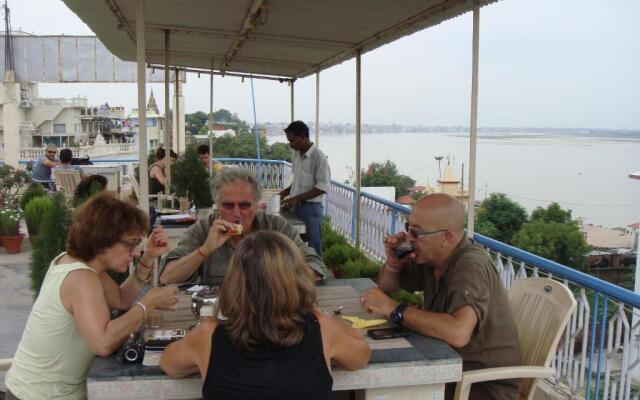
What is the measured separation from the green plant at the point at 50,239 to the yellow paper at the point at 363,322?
2145 millimetres

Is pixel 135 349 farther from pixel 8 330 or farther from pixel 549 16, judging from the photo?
pixel 549 16

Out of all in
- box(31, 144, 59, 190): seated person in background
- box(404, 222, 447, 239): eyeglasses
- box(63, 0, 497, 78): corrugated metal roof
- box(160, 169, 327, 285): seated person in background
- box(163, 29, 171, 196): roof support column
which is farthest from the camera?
box(31, 144, 59, 190): seated person in background

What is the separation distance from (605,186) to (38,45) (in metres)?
22.3

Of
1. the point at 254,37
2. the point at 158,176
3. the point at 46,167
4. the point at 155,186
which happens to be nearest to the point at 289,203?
the point at 254,37

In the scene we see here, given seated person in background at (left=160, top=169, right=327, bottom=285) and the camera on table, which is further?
seated person in background at (left=160, top=169, right=327, bottom=285)

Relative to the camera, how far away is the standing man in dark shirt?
515cm

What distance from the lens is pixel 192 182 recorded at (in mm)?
5402

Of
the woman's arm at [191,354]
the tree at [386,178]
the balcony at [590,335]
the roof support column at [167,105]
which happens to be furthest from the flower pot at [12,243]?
the tree at [386,178]

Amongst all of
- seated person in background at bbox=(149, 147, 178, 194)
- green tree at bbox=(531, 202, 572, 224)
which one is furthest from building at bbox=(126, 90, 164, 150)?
green tree at bbox=(531, 202, 572, 224)

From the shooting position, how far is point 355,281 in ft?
9.02

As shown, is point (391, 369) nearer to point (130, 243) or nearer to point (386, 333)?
point (386, 333)

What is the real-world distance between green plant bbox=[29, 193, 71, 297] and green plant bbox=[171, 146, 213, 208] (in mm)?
1945

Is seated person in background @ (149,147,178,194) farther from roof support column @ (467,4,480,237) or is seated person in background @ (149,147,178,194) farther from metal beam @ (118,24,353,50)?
roof support column @ (467,4,480,237)

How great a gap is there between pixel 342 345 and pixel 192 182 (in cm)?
406
